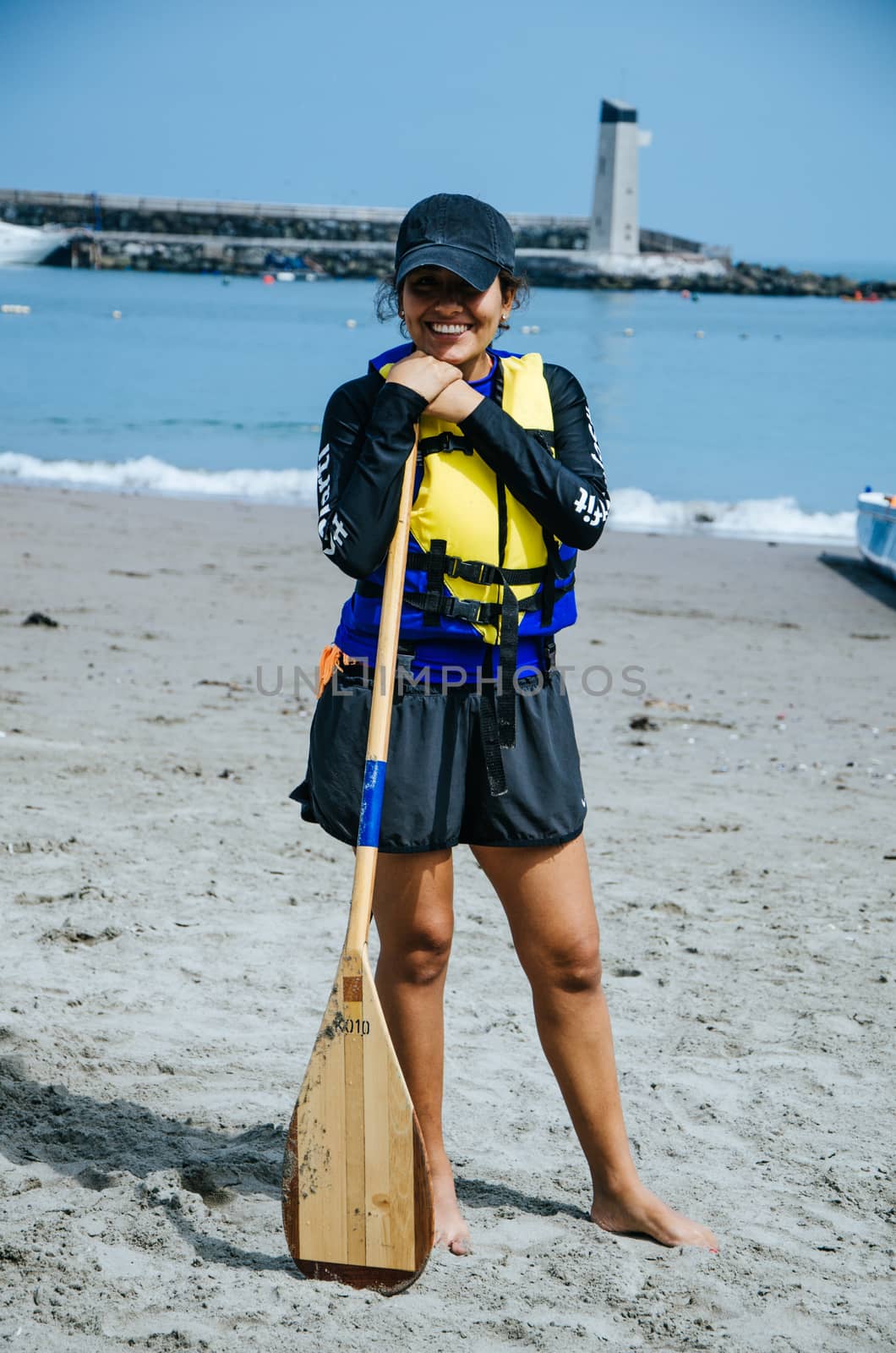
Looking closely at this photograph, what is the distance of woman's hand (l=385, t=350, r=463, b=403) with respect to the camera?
2.65 m

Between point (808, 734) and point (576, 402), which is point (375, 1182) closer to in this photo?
point (576, 402)

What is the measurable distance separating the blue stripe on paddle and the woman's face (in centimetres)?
83

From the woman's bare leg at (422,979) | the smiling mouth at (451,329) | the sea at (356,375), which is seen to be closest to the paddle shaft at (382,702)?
the woman's bare leg at (422,979)

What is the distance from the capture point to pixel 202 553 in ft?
41.3

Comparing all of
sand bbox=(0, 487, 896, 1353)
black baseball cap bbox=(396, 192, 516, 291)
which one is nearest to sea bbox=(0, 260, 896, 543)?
black baseball cap bbox=(396, 192, 516, 291)

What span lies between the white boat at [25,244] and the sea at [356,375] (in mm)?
20932

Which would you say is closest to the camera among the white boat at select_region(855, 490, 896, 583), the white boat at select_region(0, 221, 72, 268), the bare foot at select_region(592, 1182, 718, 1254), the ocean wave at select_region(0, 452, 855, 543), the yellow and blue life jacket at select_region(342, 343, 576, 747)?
the yellow and blue life jacket at select_region(342, 343, 576, 747)

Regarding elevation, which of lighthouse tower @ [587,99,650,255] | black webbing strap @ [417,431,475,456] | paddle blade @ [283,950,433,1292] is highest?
lighthouse tower @ [587,99,650,255]

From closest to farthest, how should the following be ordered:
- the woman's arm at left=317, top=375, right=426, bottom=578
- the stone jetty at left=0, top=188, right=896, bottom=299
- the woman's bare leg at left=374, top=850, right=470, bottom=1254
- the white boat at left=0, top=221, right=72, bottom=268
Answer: the woman's arm at left=317, top=375, right=426, bottom=578 < the woman's bare leg at left=374, top=850, right=470, bottom=1254 < the white boat at left=0, top=221, right=72, bottom=268 < the stone jetty at left=0, top=188, right=896, bottom=299

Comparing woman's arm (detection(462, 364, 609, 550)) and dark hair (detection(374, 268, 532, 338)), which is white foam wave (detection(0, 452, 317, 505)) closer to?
dark hair (detection(374, 268, 532, 338))

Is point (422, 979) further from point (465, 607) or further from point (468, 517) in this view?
point (468, 517)

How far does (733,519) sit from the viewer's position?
18359 millimetres

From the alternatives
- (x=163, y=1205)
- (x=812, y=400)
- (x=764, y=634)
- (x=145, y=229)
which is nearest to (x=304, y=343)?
(x=812, y=400)

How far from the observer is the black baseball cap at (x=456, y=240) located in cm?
268
